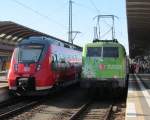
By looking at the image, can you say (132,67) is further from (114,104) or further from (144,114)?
(144,114)

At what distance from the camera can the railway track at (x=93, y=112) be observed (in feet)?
51.9

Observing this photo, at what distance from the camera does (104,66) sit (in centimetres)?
2117

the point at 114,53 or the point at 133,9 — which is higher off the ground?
the point at 133,9

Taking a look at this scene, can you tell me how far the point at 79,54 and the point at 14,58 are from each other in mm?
11342

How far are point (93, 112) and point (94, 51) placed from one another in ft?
16.4

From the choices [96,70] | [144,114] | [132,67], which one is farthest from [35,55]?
[132,67]

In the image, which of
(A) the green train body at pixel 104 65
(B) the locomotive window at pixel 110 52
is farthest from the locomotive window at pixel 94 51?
(B) the locomotive window at pixel 110 52

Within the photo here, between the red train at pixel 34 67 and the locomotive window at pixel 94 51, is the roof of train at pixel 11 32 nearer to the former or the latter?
the locomotive window at pixel 94 51

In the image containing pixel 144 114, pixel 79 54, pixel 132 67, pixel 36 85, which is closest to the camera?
pixel 144 114

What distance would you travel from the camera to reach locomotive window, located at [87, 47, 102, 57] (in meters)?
21.8

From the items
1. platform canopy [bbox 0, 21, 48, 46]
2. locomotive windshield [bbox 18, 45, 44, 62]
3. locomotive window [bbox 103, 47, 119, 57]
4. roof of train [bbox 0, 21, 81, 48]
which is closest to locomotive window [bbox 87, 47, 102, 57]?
locomotive window [bbox 103, 47, 119, 57]

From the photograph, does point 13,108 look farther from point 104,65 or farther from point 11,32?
point 11,32

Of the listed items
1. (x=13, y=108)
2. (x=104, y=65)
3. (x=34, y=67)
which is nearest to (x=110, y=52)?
(x=104, y=65)

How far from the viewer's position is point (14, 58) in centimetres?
2061
